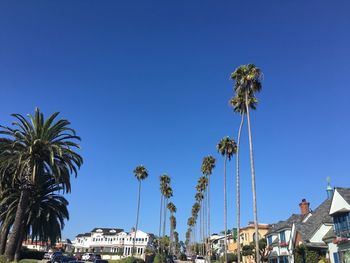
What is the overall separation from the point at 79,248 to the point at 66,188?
110306mm

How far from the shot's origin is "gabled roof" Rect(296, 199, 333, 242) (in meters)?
44.0

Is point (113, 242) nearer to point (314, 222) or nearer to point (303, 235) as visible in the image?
point (314, 222)

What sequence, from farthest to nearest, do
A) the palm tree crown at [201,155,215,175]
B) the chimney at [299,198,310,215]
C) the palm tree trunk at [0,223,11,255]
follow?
1. the palm tree crown at [201,155,215,175]
2. the chimney at [299,198,310,215]
3. the palm tree trunk at [0,223,11,255]

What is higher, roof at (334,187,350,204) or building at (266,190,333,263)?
roof at (334,187,350,204)

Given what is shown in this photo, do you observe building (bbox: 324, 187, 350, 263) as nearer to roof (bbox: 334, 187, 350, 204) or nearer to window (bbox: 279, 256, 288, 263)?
roof (bbox: 334, 187, 350, 204)

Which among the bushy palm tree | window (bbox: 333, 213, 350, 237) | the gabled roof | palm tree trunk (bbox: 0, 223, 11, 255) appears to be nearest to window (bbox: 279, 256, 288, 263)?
the gabled roof

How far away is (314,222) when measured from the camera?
47688mm

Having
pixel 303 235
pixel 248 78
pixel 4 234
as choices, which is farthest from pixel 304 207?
pixel 4 234

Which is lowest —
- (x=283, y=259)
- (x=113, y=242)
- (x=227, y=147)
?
(x=283, y=259)

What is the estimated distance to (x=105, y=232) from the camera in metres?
141

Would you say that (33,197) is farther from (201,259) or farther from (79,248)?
(79,248)

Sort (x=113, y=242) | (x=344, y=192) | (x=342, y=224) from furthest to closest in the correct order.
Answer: (x=113, y=242)
(x=344, y=192)
(x=342, y=224)

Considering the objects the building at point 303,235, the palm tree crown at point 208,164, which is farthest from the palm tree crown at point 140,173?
the building at point 303,235

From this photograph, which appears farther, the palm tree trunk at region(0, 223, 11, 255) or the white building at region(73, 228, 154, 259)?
the white building at region(73, 228, 154, 259)
